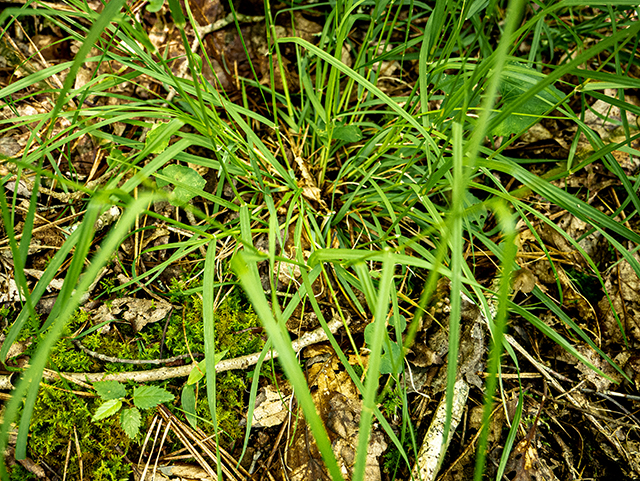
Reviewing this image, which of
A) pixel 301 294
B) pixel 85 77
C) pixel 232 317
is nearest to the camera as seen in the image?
pixel 301 294

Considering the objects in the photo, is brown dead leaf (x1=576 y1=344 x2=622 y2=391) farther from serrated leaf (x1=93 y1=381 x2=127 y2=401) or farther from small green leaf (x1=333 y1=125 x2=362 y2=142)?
serrated leaf (x1=93 y1=381 x2=127 y2=401)

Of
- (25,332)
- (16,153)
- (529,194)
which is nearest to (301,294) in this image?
(25,332)

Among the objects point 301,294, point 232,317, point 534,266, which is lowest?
point 534,266

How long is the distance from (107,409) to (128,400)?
60 mm

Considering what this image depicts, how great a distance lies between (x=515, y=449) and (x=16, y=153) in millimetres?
2186

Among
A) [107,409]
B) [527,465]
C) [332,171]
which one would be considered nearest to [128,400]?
[107,409]

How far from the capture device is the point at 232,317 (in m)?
1.26

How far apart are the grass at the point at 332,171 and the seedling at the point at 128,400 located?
231mm

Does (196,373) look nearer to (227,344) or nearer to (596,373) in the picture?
(227,344)

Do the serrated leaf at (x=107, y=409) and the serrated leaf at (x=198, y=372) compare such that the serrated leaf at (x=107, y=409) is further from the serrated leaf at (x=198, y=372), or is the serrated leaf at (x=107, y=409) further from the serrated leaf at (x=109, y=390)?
the serrated leaf at (x=198, y=372)

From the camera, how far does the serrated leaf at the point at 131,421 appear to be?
1070 mm

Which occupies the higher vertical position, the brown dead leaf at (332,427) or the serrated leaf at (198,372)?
the serrated leaf at (198,372)

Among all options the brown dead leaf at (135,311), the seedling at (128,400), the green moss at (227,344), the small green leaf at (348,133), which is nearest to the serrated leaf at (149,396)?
the seedling at (128,400)

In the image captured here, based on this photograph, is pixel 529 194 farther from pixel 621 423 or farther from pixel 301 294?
pixel 301 294
